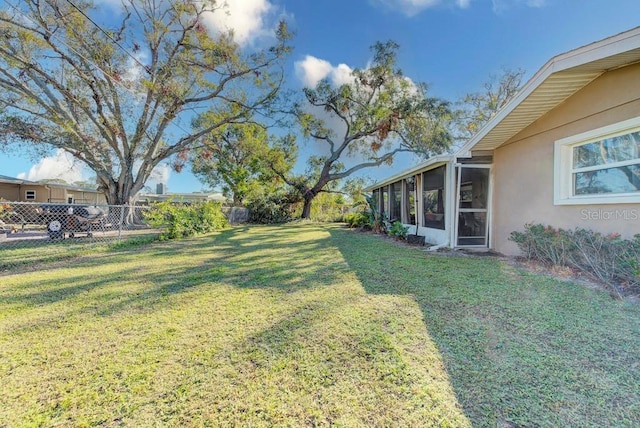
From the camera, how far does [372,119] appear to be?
18.0m

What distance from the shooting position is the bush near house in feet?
12.1

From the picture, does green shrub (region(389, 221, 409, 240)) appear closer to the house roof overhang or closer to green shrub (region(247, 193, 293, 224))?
the house roof overhang

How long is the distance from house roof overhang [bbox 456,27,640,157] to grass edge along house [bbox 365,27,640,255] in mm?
12

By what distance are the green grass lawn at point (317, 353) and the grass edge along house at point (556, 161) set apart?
1.64 metres

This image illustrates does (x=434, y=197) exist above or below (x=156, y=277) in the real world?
above

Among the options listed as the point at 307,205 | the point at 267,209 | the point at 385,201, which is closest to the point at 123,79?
the point at 267,209

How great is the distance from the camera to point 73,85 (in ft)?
40.2

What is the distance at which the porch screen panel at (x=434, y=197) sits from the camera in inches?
300

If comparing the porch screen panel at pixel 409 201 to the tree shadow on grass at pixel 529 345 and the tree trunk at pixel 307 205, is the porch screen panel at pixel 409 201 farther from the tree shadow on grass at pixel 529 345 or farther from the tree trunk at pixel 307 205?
the tree trunk at pixel 307 205

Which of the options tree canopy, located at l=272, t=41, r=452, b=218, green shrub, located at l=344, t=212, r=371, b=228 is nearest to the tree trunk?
tree canopy, located at l=272, t=41, r=452, b=218

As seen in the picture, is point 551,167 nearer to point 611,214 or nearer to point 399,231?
point 611,214

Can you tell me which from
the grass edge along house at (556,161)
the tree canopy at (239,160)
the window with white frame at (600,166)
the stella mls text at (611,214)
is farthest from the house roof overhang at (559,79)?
the tree canopy at (239,160)

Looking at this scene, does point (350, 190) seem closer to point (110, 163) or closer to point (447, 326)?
point (110, 163)

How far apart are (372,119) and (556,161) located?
46.1 feet
